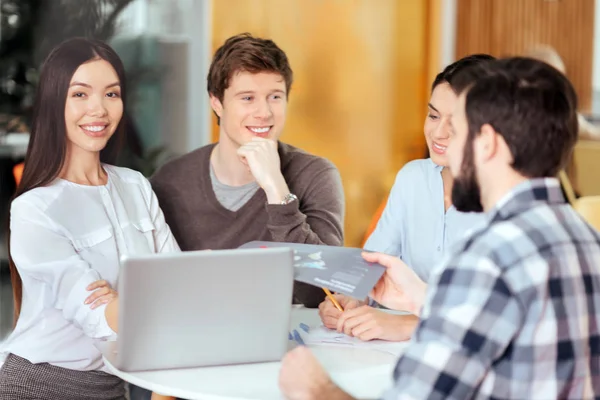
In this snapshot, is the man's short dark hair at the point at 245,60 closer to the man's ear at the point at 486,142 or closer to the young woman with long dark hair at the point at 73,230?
the young woman with long dark hair at the point at 73,230

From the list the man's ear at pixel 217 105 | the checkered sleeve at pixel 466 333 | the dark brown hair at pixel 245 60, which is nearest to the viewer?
the checkered sleeve at pixel 466 333

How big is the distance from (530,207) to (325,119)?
3.72 m

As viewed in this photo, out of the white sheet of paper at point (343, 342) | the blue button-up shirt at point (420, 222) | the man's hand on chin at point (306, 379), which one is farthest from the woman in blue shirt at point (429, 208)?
the man's hand on chin at point (306, 379)

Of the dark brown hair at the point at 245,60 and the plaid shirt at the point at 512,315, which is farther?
the dark brown hair at the point at 245,60

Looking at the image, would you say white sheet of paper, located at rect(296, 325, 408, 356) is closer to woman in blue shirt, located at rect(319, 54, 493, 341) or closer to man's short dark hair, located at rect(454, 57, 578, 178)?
woman in blue shirt, located at rect(319, 54, 493, 341)

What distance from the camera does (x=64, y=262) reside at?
2.17 metres

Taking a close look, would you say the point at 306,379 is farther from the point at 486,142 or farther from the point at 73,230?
the point at 73,230

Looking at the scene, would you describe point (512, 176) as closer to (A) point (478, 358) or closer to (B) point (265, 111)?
(A) point (478, 358)

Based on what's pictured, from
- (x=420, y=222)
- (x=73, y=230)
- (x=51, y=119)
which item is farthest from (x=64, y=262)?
(x=420, y=222)

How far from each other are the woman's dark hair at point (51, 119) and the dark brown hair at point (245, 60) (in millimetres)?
371

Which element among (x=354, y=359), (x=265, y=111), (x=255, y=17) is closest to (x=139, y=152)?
(x=255, y=17)

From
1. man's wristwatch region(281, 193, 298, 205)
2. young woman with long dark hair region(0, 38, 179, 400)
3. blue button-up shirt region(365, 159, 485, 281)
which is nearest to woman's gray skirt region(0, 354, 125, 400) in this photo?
young woman with long dark hair region(0, 38, 179, 400)

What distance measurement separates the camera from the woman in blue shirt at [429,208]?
239cm

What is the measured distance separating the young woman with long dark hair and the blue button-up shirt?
2.10 feet
